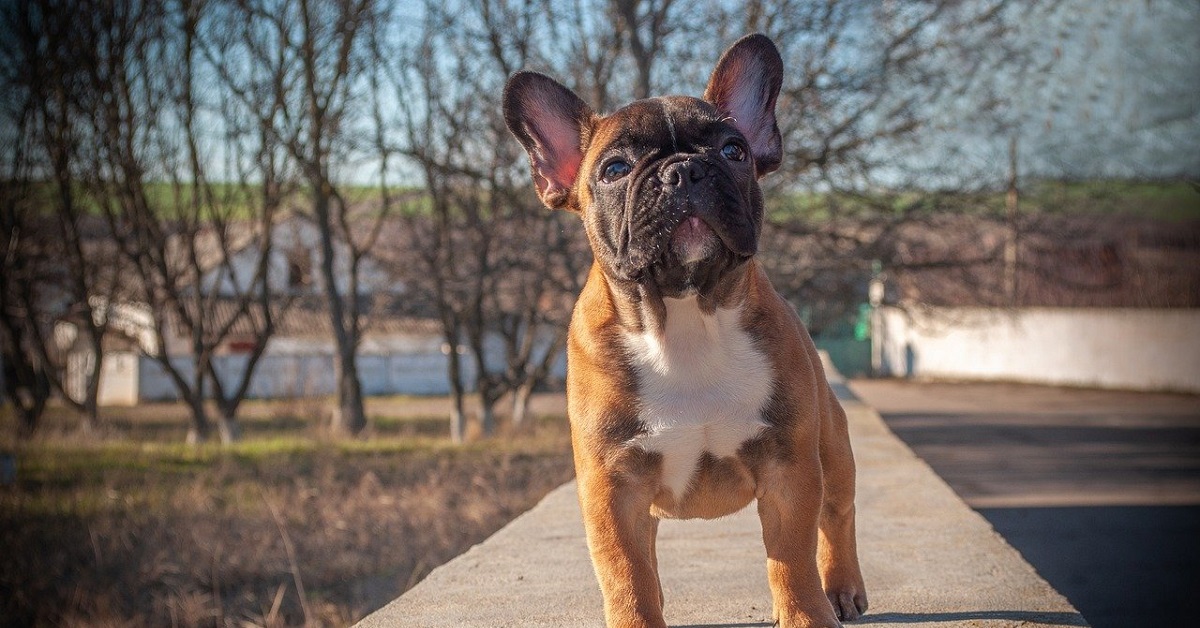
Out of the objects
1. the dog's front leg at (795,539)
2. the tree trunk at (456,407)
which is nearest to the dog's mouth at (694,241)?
the dog's front leg at (795,539)

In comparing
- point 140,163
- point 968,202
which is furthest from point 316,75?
point 968,202

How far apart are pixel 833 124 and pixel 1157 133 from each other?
8.03 metres

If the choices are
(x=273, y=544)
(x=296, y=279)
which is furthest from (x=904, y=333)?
(x=273, y=544)

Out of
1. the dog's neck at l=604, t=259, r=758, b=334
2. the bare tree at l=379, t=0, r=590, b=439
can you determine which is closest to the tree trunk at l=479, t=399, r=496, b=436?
the bare tree at l=379, t=0, r=590, b=439

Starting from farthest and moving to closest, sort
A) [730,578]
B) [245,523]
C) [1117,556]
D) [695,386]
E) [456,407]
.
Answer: [456,407]
[245,523]
[1117,556]
[730,578]
[695,386]

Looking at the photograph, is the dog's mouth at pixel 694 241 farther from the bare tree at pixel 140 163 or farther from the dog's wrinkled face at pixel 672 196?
the bare tree at pixel 140 163

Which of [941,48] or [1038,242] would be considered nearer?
[941,48]

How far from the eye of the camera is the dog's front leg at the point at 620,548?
2811 mm

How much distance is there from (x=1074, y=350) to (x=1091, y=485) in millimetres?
21631

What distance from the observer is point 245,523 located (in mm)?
8969

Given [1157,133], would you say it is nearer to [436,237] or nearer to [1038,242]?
[1038,242]

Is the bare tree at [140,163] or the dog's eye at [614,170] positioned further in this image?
the bare tree at [140,163]

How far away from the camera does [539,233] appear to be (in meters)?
13.6

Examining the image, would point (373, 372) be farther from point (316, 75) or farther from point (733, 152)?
point (733, 152)
